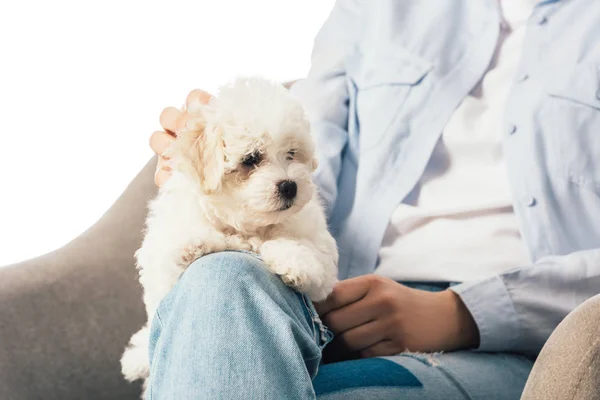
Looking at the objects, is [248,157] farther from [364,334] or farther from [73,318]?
[73,318]

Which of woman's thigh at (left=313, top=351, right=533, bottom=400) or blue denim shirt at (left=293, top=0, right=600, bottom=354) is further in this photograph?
blue denim shirt at (left=293, top=0, right=600, bottom=354)

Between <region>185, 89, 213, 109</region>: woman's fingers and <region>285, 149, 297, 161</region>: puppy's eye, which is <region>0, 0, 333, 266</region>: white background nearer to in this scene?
<region>185, 89, 213, 109</region>: woman's fingers

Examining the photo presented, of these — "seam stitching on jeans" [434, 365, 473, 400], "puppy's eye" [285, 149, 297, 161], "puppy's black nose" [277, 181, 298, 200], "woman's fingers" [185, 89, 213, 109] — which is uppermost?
"woman's fingers" [185, 89, 213, 109]

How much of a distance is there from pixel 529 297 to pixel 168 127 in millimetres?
837

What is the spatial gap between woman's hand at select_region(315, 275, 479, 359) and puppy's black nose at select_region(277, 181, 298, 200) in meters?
0.22

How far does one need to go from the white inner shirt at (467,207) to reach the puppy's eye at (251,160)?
446 mm

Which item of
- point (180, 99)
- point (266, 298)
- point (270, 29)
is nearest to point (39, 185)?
point (180, 99)

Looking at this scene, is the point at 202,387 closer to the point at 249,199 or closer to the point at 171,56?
the point at 249,199

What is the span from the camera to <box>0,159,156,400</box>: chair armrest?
1.52 metres

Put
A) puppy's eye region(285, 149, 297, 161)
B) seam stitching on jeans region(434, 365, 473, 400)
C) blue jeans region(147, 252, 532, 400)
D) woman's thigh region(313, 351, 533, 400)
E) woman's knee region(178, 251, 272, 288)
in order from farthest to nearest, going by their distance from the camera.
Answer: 1. puppy's eye region(285, 149, 297, 161)
2. seam stitching on jeans region(434, 365, 473, 400)
3. woman's thigh region(313, 351, 533, 400)
4. woman's knee region(178, 251, 272, 288)
5. blue jeans region(147, 252, 532, 400)

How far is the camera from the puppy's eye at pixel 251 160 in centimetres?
126

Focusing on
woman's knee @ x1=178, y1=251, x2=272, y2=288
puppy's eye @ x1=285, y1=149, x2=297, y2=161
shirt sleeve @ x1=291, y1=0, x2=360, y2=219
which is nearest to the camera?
woman's knee @ x1=178, y1=251, x2=272, y2=288

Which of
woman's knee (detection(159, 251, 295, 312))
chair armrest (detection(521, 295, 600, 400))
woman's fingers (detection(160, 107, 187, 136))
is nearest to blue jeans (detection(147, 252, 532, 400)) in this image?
woman's knee (detection(159, 251, 295, 312))

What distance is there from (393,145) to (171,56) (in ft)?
4.68
